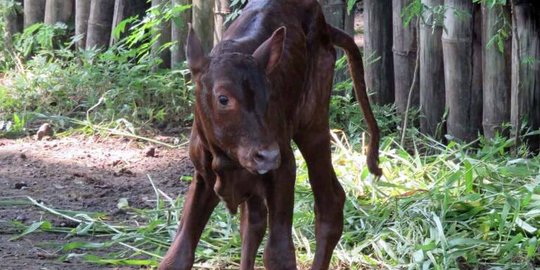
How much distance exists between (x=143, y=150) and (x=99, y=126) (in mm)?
534

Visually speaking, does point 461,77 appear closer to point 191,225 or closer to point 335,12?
point 335,12

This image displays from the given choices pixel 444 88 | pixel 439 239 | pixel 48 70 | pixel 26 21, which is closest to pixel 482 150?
pixel 444 88

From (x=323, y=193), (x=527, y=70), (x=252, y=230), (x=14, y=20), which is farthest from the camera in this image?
(x=14, y=20)

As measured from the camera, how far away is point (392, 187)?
6.54 m

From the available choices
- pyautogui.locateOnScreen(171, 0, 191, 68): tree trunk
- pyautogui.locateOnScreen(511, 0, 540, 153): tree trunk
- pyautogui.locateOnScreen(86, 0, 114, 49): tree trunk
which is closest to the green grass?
pyautogui.locateOnScreen(511, 0, 540, 153): tree trunk

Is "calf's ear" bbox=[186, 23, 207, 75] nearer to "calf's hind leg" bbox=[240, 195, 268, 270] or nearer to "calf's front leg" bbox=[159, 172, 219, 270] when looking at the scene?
"calf's front leg" bbox=[159, 172, 219, 270]

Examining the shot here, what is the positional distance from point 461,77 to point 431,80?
0.86ft

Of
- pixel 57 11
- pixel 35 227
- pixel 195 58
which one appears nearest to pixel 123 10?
pixel 57 11

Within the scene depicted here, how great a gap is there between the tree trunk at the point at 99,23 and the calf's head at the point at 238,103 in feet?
18.7

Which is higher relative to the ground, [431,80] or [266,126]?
[266,126]

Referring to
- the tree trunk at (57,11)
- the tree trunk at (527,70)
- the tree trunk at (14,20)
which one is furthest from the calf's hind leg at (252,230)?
the tree trunk at (14,20)

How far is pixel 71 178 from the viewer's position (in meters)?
7.41

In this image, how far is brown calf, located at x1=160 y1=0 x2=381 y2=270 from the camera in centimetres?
410

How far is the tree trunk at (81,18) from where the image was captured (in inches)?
394
